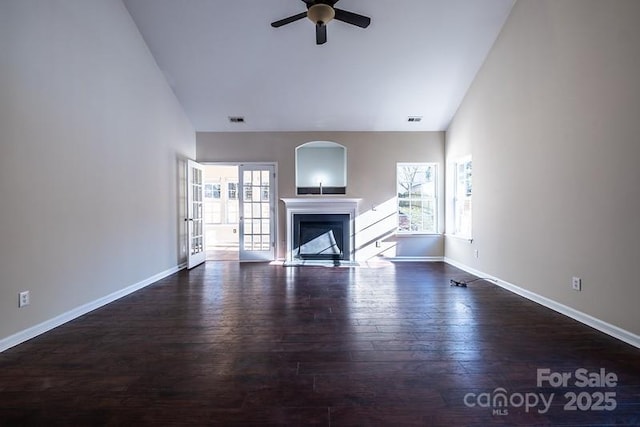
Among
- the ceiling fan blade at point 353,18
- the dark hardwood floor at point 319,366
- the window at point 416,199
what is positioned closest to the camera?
the dark hardwood floor at point 319,366

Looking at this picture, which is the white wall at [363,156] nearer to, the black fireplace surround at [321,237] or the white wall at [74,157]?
the black fireplace surround at [321,237]

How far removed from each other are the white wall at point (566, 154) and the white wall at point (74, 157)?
16.2 ft

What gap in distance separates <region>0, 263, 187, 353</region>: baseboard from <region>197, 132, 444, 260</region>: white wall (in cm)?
278

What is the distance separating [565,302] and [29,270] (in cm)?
501

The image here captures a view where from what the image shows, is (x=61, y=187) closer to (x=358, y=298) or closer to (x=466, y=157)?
(x=358, y=298)

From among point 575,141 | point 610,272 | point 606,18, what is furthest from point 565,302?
point 606,18

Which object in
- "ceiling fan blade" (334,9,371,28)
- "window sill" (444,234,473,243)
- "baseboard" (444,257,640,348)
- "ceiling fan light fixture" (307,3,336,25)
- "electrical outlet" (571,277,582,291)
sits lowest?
"baseboard" (444,257,640,348)

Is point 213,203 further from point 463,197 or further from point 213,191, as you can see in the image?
point 463,197

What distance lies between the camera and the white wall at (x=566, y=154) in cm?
253

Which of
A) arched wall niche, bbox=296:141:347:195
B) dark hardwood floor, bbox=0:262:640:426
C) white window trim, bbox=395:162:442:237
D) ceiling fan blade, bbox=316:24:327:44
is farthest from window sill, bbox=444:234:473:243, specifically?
ceiling fan blade, bbox=316:24:327:44

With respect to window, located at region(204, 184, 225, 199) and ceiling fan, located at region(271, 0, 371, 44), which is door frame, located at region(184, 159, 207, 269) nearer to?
ceiling fan, located at region(271, 0, 371, 44)

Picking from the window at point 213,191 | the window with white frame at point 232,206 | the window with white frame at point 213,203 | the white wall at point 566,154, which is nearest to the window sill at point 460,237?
the white wall at point 566,154

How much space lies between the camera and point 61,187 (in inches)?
118

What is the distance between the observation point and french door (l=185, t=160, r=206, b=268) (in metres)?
5.45
